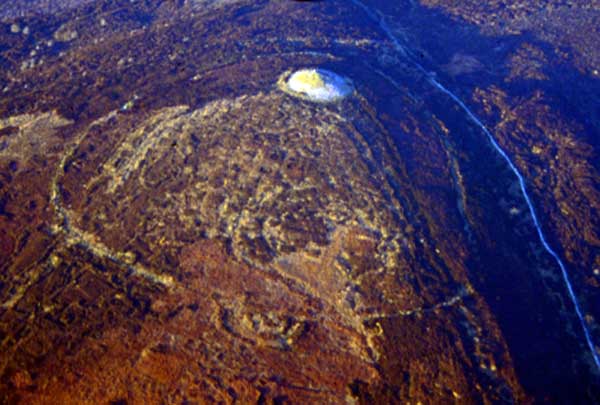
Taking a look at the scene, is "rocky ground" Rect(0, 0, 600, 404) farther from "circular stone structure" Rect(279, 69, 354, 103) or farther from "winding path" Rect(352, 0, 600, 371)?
"circular stone structure" Rect(279, 69, 354, 103)

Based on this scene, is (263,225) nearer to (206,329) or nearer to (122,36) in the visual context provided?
(206,329)

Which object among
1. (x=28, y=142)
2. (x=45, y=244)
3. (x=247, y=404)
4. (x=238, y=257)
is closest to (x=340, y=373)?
(x=247, y=404)

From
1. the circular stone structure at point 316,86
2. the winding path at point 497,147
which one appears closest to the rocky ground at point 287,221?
the winding path at point 497,147

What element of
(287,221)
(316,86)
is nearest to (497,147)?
(316,86)

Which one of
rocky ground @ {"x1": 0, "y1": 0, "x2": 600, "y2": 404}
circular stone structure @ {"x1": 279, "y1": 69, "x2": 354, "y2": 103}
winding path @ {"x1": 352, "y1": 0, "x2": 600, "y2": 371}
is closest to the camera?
rocky ground @ {"x1": 0, "y1": 0, "x2": 600, "y2": 404}

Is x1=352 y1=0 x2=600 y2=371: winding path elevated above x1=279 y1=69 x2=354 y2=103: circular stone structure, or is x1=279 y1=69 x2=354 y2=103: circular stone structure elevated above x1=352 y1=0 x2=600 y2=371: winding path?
x1=279 y1=69 x2=354 y2=103: circular stone structure

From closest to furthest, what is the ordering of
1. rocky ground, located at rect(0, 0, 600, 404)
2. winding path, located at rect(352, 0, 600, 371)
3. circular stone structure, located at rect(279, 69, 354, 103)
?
rocky ground, located at rect(0, 0, 600, 404) < winding path, located at rect(352, 0, 600, 371) < circular stone structure, located at rect(279, 69, 354, 103)

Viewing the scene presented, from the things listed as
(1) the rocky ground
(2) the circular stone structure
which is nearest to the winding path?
(1) the rocky ground
